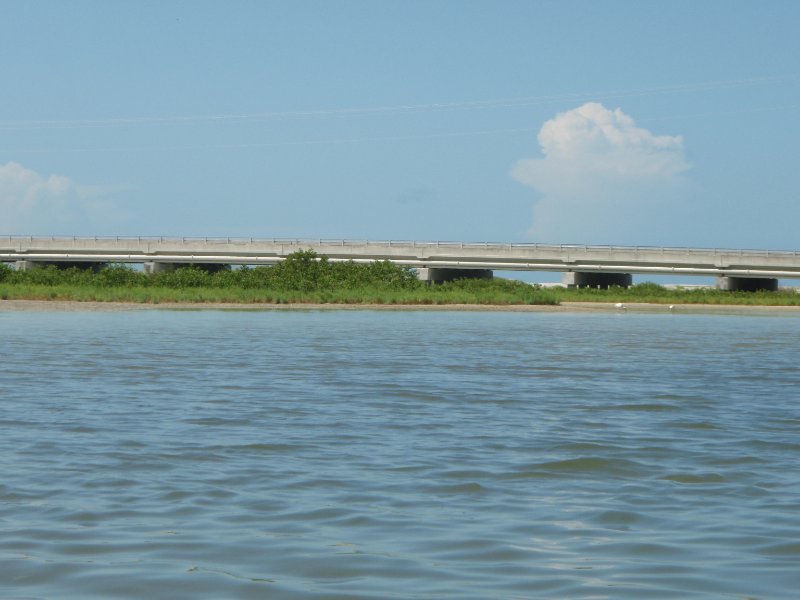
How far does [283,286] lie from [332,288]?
2655 mm

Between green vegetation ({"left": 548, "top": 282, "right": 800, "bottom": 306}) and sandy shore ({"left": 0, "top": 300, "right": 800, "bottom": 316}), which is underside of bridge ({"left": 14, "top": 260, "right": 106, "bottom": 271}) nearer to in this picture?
green vegetation ({"left": 548, "top": 282, "right": 800, "bottom": 306})

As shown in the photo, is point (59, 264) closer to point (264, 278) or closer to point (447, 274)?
point (447, 274)

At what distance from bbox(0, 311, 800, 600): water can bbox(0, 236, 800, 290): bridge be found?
5859cm

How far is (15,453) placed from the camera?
34.0 feet

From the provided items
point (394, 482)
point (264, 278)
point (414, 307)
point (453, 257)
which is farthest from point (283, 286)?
point (394, 482)

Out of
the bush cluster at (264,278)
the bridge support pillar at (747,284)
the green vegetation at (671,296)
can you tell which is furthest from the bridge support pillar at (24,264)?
the bridge support pillar at (747,284)

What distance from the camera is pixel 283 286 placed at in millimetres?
64375

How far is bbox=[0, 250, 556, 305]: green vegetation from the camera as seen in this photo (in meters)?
55.1

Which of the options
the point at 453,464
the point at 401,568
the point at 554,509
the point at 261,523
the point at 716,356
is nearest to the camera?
the point at 401,568

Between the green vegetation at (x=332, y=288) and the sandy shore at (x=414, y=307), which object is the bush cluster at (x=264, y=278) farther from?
the sandy shore at (x=414, y=307)

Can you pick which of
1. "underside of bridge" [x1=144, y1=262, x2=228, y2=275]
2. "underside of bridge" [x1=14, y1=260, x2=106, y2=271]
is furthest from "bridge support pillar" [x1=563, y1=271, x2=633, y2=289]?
"underside of bridge" [x1=14, y1=260, x2=106, y2=271]

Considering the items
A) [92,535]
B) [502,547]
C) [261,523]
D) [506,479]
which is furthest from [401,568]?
[506,479]

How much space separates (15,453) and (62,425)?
1943mm

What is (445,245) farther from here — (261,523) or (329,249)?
(261,523)
